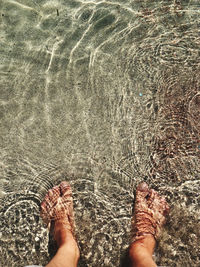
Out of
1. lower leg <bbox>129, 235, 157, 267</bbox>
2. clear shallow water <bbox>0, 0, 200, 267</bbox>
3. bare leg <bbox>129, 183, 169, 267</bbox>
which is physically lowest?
lower leg <bbox>129, 235, 157, 267</bbox>

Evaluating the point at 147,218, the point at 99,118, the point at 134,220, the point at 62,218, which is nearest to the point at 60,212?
the point at 62,218

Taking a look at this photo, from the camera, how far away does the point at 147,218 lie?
302 centimetres

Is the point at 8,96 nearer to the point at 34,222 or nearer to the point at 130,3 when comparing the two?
the point at 34,222

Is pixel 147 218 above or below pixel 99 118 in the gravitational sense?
below

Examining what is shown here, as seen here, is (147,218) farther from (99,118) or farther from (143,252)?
(99,118)

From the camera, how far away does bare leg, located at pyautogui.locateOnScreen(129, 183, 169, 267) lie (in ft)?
9.16

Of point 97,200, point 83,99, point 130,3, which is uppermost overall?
point 130,3

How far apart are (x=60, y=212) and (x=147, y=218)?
94 centimetres

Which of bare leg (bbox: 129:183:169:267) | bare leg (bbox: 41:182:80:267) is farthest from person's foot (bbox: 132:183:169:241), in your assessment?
bare leg (bbox: 41:182:80:267)

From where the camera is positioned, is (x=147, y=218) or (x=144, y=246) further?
(x=147, y=218)

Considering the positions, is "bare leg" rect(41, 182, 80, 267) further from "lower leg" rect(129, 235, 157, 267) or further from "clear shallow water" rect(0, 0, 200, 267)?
"lower leg" rect(129, 235, 157, 267)

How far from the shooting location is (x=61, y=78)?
351 cm

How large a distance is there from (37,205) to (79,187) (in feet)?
1.56

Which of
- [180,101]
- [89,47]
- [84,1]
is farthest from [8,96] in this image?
[180,101]
